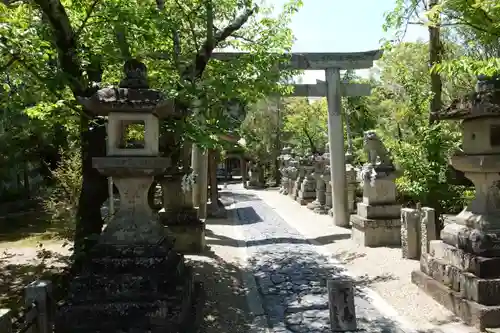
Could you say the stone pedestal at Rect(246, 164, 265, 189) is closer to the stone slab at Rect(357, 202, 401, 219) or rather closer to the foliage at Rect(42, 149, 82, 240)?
the foliage at Rect(42, 149, 82, 240)

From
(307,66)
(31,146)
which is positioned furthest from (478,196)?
(31,146)

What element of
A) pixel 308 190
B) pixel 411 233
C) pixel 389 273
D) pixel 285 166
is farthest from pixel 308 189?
pixel 389 273

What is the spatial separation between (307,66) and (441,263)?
9.02 m

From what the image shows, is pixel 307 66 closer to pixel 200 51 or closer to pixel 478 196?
pixel 200 51

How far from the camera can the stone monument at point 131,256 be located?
541cm

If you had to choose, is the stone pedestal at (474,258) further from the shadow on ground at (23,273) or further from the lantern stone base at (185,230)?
the shadow on ground at (23,273)

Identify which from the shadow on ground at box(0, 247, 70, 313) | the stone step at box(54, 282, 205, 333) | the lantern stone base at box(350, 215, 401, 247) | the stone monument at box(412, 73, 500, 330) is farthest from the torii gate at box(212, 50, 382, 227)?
the stone step at box(54, 282, 205, 333)

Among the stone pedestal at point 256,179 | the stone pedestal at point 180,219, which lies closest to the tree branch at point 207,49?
the stone pedestal at point 180,219

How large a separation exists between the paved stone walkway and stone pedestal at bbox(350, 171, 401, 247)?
1.32 metres

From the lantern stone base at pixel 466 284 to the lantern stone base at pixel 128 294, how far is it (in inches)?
147

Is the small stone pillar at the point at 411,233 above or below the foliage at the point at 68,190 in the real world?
below

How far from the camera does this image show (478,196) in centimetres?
652

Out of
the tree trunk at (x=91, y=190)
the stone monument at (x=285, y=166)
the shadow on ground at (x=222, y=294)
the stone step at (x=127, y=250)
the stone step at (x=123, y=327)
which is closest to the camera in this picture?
the stone step at (x=123, y=327)

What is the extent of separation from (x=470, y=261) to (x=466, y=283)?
12.3 inches
